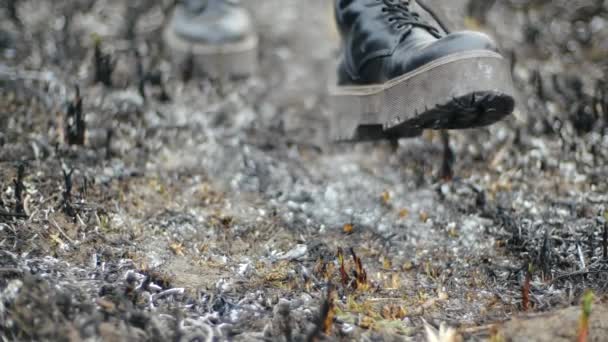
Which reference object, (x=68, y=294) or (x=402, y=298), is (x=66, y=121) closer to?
(x=68, y=294)

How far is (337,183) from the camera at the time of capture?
3.20m

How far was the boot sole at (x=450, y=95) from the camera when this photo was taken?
2441 millimetres

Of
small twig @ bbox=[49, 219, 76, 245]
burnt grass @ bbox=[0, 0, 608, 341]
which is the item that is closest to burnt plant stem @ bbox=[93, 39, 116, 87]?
burnt grass @ bbox=[0, 0, 608, 341]

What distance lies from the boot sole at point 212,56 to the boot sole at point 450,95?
1.55m

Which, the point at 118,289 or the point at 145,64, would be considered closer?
the point at 118,289

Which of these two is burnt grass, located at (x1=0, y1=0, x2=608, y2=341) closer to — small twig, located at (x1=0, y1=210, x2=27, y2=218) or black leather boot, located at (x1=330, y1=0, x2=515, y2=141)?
small twig, located at (x1=0, y1=210, x2=27, y2=218)

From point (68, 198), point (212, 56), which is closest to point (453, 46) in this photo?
point (68, 198)

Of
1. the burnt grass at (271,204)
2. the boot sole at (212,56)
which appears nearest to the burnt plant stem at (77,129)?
the burnt grass at (271,204)

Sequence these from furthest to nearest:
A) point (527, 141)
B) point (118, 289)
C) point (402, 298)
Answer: point (527, 141) → point (402, 298) → point (118, 289)

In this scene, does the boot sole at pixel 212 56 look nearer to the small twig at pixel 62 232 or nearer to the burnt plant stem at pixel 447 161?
the burnt plant stem at pixel 447 161

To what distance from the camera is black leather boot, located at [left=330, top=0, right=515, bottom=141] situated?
97.0 inches

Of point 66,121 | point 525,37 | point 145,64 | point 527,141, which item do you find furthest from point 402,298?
point 525,37

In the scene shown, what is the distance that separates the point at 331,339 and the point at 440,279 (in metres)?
0.64

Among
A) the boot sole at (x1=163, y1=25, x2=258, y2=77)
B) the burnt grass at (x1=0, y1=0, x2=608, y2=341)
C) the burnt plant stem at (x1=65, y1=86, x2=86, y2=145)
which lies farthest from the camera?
the boot sole at (x1=163, y1=25, x2=258, y2=77)
